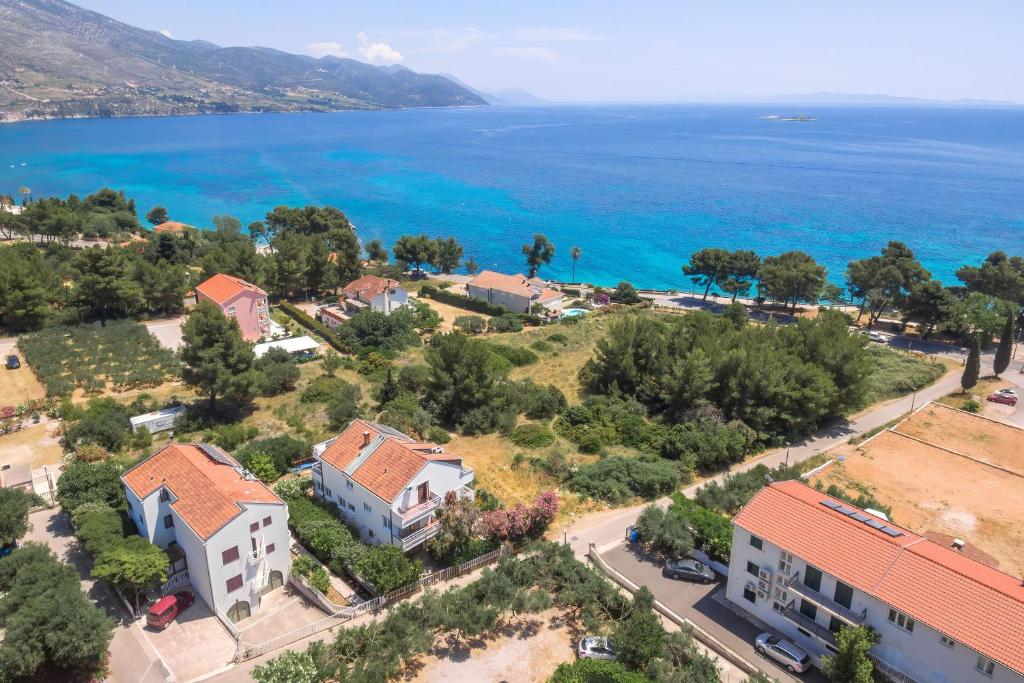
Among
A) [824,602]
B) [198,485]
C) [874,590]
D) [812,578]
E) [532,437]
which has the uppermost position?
[874,590]

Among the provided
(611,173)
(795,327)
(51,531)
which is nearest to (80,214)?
(51,531)

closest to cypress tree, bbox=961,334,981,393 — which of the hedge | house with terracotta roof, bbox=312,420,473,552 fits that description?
house with terracotta roof, bbox=312,420,473,552

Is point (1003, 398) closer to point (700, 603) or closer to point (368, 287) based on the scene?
point (700, 603)

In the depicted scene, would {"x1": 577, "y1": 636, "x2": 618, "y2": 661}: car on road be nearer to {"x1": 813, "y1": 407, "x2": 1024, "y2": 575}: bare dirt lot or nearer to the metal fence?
the metal fence

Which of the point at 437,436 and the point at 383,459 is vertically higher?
the point at 383,459

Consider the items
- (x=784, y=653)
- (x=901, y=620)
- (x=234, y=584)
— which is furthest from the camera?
(x=234, y=584)

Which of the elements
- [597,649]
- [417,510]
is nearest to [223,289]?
[417,510]

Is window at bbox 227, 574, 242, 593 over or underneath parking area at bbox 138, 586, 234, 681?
over

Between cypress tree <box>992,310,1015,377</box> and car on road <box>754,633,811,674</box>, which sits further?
cypress tree <box>992,310,1015,377</box>
